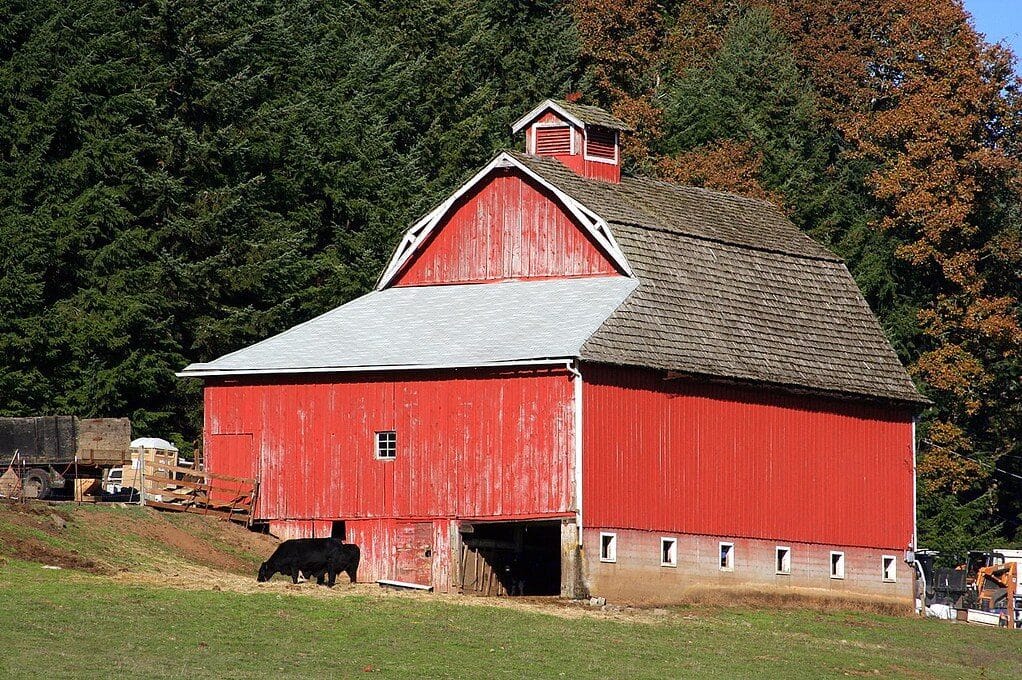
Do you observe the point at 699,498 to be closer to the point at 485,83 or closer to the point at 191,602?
the point at 191,602

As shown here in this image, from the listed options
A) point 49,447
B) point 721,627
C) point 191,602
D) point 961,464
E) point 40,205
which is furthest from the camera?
point 961,464

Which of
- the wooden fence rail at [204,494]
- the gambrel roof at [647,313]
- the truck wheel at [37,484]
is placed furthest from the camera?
the truck wheel at [37,484]

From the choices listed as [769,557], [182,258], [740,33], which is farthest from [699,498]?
[740,33]

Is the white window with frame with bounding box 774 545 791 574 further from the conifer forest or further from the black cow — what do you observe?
the conifer forest

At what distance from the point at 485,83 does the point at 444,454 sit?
39230 millimetres

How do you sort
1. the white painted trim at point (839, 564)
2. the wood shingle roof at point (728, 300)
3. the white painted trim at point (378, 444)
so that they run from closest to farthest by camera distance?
the white painted trim at point (378, 444) → the wood shingle roof at point (728, 300) → the white painted trim at point (839, 564)

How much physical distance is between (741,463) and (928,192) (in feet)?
81.4

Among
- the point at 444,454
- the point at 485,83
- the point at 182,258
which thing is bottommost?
the point at 444,454

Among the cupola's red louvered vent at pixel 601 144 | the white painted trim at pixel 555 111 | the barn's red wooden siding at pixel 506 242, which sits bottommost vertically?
the barn's red wooden siding at pixel 506 242

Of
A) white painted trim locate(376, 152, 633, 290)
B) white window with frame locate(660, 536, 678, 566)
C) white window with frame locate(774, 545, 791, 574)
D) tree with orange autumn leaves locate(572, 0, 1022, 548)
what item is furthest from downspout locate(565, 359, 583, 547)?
tree with orange autumn leaves locate(572, 0, 1022, 548)

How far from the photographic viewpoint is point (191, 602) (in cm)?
3856

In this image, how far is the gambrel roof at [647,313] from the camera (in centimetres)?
4759

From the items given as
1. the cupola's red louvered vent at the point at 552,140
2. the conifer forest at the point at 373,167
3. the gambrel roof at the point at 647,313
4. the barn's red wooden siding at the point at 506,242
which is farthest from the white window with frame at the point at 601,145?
the conifer forest at the point at 373,167

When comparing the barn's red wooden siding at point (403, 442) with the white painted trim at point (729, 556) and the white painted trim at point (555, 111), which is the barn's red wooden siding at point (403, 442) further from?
the white painted trim at point (555, 111)
